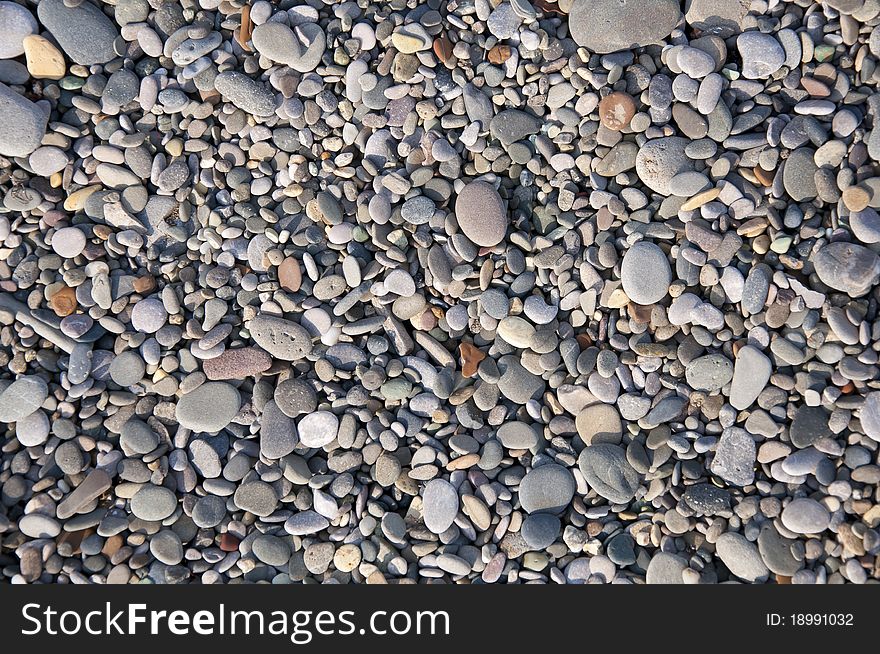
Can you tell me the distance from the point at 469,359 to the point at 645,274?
1.70 feet

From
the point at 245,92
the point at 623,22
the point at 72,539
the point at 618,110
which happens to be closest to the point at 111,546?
the point at 72,539

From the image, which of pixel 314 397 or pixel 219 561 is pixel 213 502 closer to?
pixel 219 561

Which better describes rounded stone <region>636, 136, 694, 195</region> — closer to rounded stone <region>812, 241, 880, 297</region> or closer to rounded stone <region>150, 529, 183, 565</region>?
rounded stone <region>812, 241, 880, 297</region>

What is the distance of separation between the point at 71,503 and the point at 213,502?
36 cm

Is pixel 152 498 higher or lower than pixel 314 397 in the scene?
lower

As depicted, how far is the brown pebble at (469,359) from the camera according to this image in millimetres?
1710

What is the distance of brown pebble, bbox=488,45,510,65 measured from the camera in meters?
1.76

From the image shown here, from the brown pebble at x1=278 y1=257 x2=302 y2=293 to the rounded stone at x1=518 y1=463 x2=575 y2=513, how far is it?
798mm

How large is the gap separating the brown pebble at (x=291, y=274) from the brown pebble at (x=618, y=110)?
0.93 meters

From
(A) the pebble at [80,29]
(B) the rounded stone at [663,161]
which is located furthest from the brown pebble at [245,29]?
(B) the rounded stone at [663,161]

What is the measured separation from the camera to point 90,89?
1.78 m

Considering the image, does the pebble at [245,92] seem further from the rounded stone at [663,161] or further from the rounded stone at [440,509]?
the rounded stone at [440,509]

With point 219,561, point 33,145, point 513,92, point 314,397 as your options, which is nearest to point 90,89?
point 33,145

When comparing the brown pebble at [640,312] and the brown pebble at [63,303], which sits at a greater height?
the brown pebble at [640,312]
